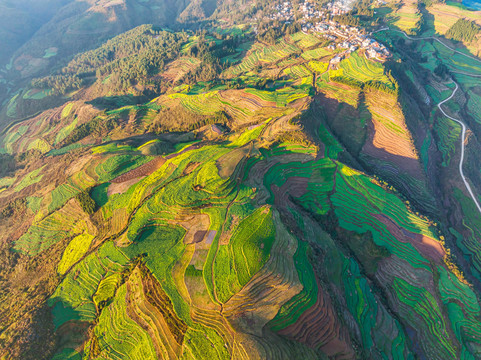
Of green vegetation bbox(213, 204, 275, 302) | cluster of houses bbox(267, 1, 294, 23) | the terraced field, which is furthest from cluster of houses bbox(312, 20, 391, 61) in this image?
green vegetation bbox(213, 204, 275, 302)

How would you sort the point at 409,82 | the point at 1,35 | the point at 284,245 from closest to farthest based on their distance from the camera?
the point at 284,245
the point at 409,82
the point at 1,35

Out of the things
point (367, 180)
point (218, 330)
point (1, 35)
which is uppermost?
point (1, 35)

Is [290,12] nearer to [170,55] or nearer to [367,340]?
[170,55]

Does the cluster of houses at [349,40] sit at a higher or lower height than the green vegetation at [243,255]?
higher

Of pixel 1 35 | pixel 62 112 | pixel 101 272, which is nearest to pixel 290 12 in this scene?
pixel 62 112

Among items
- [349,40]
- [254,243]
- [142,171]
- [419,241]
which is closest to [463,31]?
[349,40]

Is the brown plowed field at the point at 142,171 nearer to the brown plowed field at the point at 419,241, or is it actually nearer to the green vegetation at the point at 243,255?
the green vegetation at the point at 243,255

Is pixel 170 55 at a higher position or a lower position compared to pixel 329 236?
higher

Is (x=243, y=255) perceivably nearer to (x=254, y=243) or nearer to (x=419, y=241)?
(x=254, y=243)

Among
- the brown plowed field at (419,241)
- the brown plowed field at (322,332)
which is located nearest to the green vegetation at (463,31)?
the brown plowed field at (419,241)
